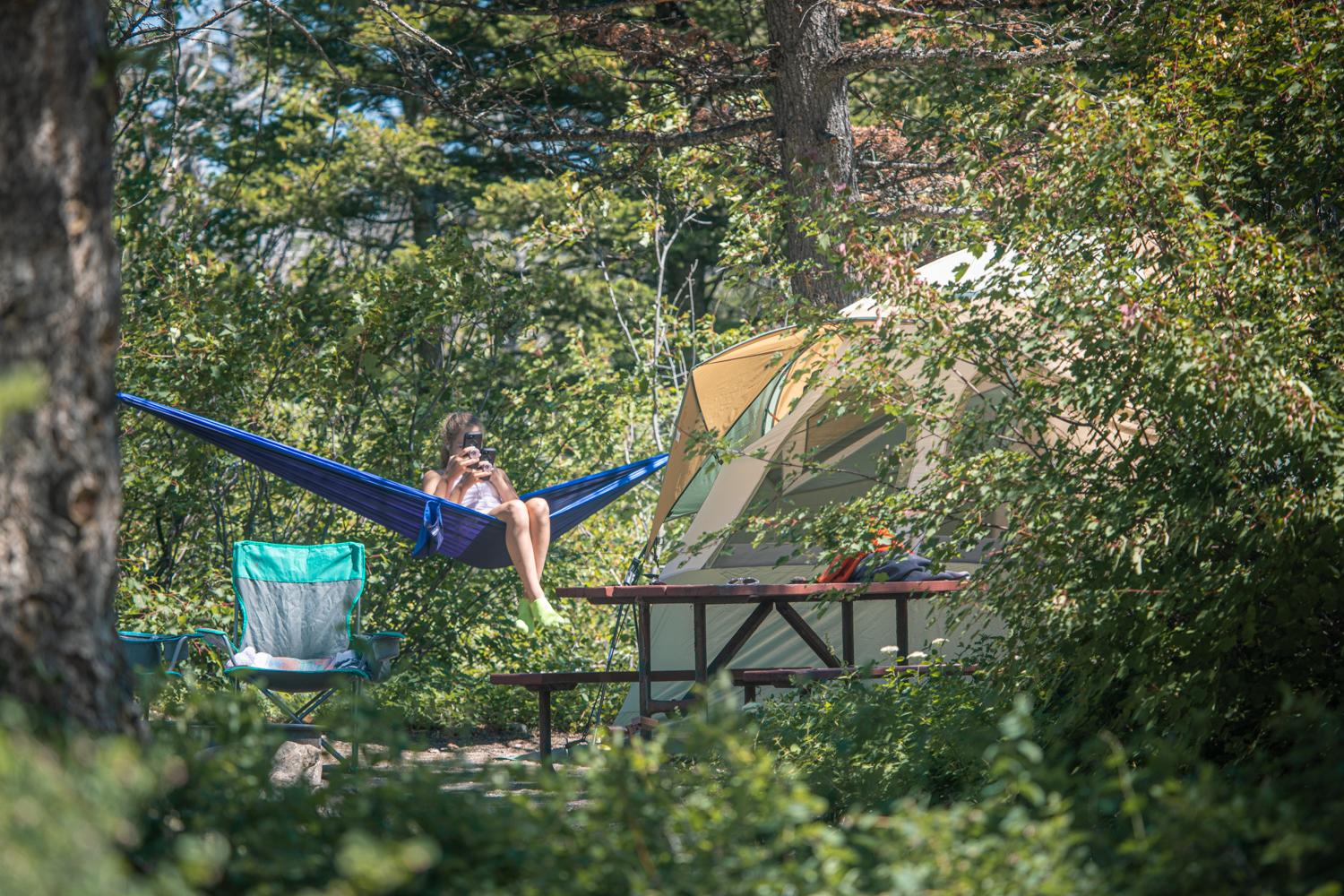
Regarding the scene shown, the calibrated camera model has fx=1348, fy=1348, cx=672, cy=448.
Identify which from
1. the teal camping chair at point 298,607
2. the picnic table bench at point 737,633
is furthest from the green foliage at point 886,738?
the teal camping chair at point 298,607

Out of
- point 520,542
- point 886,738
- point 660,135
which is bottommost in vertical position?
point 886,738

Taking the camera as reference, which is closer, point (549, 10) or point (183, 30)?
point (183, 30)

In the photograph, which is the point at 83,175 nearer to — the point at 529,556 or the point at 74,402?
the point at 74,402

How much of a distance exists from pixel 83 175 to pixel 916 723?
1.98 m

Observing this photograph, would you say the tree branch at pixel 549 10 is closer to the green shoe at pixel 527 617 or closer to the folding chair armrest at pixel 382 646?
the green shoe at pixel 527 617

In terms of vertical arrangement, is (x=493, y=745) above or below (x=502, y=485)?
below

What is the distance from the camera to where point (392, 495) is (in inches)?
166

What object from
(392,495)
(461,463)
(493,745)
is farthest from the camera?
(493,745)

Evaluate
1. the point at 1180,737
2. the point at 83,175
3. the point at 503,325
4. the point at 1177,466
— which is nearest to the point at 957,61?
the point at 503,325

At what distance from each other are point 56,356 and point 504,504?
3.13 metres

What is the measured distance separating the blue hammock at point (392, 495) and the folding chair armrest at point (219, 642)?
0.54 metres

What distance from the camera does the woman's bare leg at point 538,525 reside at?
176 inches

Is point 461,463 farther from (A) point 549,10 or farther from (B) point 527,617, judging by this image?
(A) point 549,10

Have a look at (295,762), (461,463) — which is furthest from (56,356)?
(461,463)
